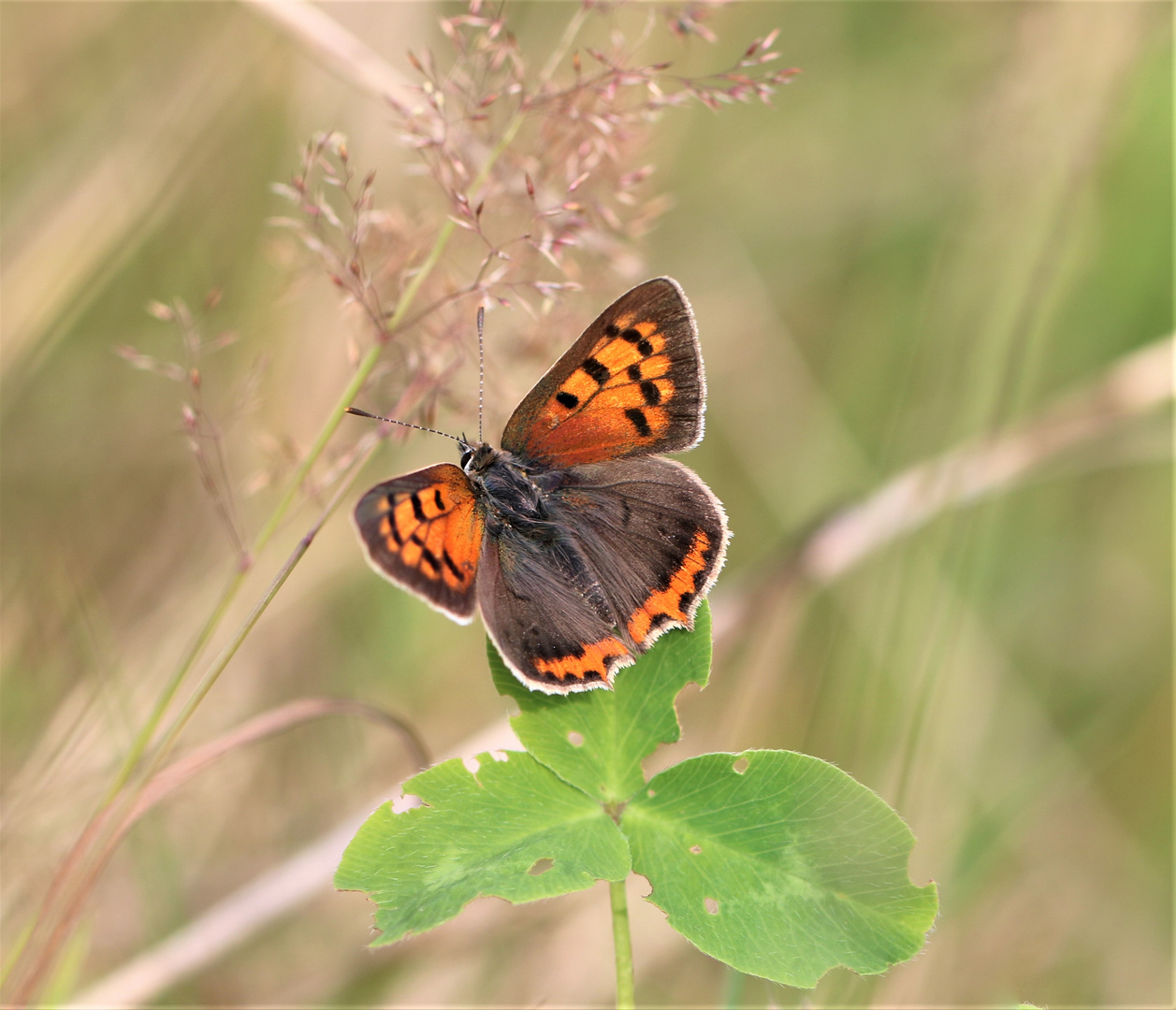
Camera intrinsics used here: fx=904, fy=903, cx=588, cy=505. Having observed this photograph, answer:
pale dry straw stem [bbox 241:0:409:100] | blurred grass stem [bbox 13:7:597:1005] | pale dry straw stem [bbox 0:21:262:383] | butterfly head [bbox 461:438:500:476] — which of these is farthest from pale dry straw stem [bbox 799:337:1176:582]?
pale dry straw stem [bbox 0:21:262:383]

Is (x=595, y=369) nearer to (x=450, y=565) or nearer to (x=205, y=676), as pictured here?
(x=450, y=565)

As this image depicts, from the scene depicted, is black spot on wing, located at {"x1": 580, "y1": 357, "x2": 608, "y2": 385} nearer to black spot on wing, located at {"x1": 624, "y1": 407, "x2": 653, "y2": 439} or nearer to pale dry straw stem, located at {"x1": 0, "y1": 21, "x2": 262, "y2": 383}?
black spot on wing, located at {"x1": 624, "y1": 407, "x2": 653, "y2": 439}

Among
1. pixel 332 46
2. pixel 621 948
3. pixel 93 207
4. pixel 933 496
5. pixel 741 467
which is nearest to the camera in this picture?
pixel 621 948

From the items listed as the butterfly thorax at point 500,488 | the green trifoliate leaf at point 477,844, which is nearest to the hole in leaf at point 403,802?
the green trifoliate leaf at point 477,844

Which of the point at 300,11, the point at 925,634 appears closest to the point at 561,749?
the point at 925,634

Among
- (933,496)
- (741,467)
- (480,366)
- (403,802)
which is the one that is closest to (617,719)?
(403,802)

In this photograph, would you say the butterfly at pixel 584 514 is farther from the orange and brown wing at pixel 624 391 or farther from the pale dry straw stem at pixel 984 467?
the pale dry straw stem at pixel 984 467
